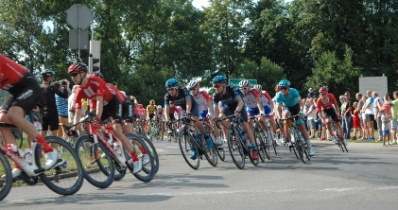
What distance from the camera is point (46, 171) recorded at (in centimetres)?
866

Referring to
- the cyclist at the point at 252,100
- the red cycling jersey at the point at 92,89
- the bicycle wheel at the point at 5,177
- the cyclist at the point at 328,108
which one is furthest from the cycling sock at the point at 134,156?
the cyclist at the point at 328,108

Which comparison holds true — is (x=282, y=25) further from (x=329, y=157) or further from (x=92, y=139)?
(x=92, y=139)

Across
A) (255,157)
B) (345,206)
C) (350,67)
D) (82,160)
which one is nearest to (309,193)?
(345,206)

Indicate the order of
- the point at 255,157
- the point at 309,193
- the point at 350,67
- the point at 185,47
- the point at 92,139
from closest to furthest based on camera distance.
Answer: the point at 309,193 < the point at 92,139 < the point at 255,157 < the point at 350,67 < the point at 185,47

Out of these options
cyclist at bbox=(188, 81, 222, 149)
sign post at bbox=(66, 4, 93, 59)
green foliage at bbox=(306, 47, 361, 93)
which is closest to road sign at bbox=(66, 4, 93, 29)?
sign post at bbox=(66, 4, 93, 59)

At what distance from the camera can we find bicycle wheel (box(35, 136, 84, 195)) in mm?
8719

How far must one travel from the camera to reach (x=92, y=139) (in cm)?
1025

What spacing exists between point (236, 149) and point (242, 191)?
4.25m

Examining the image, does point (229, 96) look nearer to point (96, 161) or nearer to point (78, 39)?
point (78, 39)

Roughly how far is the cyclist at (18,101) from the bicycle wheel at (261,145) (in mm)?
6951

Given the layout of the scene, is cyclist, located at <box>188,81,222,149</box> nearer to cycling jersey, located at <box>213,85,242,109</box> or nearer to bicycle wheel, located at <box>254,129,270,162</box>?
cycling jersey, located at <box>213,85,242,109</box>

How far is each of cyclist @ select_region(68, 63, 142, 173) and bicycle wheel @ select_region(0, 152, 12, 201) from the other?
2.12 m

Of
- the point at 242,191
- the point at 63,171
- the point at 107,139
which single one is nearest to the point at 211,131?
the point at 107,139

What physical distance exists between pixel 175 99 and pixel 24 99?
19.5 feet
